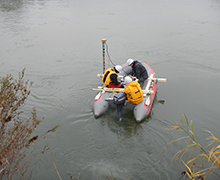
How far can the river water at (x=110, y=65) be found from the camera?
5000 mm

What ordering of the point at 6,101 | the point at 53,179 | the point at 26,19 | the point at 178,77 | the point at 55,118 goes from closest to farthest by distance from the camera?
1. the point at 6,101
2. the point at 53,179
3. the point at 55,118
4. the point at 178,77
5. the point at 26,19

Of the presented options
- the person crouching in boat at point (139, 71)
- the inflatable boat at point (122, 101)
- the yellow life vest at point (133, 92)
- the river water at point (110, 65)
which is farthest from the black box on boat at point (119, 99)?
the person crouching in boat at point (139, 71)

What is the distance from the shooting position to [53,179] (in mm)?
4496

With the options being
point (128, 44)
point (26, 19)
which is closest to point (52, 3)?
point (26, 19)

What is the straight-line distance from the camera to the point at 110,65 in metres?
10.0

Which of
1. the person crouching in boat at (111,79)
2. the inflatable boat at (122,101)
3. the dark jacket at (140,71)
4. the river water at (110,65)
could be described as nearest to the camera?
the river water at (110,65)

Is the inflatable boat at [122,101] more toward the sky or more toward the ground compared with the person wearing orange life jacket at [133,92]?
more toward the ground

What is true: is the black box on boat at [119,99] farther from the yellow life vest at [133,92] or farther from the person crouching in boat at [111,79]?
the person crouching in boat at [111,79]

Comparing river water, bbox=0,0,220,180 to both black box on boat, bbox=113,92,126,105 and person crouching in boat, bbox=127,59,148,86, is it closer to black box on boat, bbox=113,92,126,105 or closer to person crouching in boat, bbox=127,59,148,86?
black box on boat, bbox=113,92,126,105

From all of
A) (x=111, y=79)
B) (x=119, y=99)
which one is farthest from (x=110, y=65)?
(x=119, y=99)

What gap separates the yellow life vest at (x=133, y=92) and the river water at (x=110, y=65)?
0.50 metres

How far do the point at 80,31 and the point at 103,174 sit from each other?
10764 millimetres

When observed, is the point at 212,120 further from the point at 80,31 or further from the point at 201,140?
the point at 80,31

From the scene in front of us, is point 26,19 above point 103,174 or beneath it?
above
